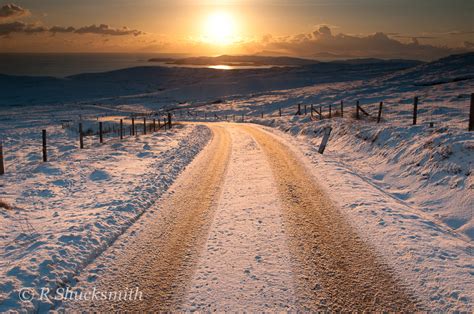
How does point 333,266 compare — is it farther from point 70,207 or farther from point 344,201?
point 70,207

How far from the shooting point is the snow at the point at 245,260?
505cm

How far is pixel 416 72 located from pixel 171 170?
10719cm

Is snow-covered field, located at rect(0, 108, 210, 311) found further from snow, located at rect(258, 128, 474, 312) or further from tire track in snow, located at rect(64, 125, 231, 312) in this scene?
snow, located at rect(258, 128, 474, 312)

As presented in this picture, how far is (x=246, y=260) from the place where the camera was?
6285 mm

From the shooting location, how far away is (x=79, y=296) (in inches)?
205

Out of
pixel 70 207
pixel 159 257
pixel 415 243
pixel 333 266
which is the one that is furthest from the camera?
pixel 70 207

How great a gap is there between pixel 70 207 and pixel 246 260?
5994mm

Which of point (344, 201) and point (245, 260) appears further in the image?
point (344, 201)

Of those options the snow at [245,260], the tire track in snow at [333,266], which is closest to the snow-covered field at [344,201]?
the tire track in snow at [333,266]

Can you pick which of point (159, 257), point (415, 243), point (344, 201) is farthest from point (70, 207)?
point (415, 243)

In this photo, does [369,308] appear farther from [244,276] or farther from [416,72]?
[416,72]

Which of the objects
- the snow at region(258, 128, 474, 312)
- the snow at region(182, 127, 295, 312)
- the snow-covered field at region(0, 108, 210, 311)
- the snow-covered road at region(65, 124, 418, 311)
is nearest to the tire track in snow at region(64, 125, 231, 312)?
the snow-covered road at region(65, 124, 418, 311)

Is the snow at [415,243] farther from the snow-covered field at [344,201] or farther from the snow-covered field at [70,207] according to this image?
the snow-covered field at [70,207]

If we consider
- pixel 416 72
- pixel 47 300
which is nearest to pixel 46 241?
pixel 47 300
